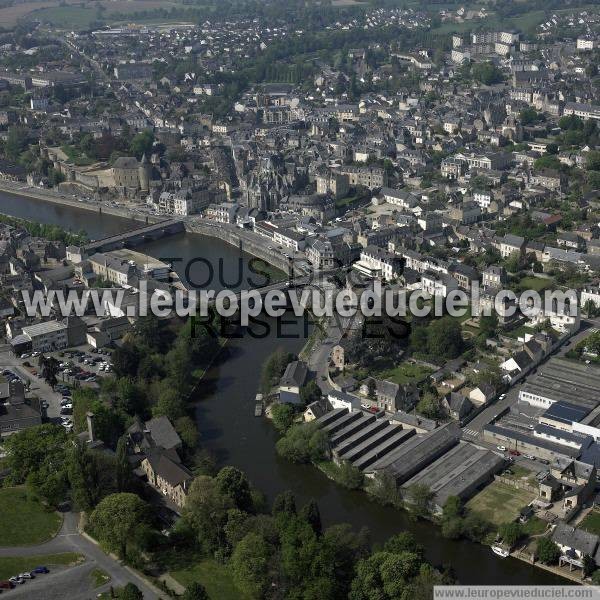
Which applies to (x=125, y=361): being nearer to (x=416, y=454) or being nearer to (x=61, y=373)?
(x=61, y=373)

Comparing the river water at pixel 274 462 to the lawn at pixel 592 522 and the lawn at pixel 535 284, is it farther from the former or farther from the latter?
the lawn at pixel 535 284

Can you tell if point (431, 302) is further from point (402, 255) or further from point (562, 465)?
point (562, 465)

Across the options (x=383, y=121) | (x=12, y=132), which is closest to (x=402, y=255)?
(x=383, y=121)

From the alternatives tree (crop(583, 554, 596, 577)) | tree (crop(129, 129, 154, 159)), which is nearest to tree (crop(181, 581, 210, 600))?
tree (crop(583, 554, 596, 577))

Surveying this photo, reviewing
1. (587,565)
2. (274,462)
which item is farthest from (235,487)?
(587,565)

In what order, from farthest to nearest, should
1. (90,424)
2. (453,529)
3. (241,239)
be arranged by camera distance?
(241,239) < (90,424) < (453,529)

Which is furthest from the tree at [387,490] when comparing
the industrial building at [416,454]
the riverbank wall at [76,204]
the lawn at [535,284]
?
the riverbank wall at [76,204]
